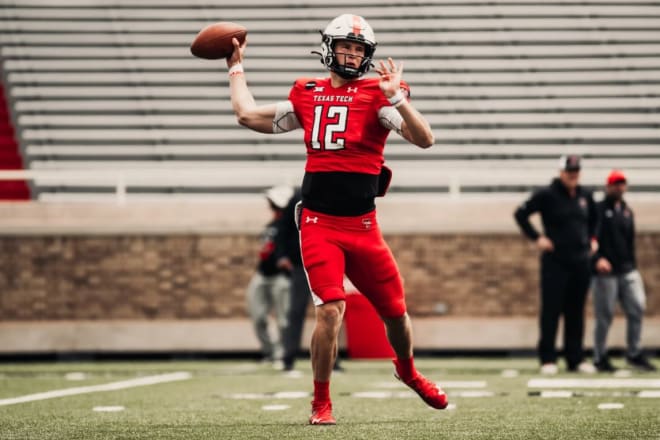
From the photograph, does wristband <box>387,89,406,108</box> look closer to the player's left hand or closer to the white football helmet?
the player's left hand

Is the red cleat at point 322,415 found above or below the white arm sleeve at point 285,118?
below

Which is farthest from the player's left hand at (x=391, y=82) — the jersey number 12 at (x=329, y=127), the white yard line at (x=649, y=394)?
the white yard line at (x=649, y=394)

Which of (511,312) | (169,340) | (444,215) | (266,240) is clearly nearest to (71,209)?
(169,340)

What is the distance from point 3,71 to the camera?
17.6 metres

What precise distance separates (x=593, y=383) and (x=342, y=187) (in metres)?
3.52

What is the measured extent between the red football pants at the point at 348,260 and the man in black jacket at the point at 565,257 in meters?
4.11

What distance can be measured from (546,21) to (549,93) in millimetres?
1703

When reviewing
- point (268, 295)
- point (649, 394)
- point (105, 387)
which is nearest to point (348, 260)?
point (649, 394)

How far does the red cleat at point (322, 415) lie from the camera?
5.50 m

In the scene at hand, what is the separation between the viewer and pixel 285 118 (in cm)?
572

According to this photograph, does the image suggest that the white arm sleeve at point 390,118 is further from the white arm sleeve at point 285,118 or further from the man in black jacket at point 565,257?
the man in black jacket at point 565,257

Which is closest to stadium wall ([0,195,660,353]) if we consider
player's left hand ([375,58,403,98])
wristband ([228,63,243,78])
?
wristband ([228,63,243,78])

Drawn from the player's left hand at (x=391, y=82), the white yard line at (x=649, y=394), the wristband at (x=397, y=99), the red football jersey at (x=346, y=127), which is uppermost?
the player's left hand at (x=391, y=82)

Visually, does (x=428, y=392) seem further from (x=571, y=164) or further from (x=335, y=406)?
(x=571, y=164)
